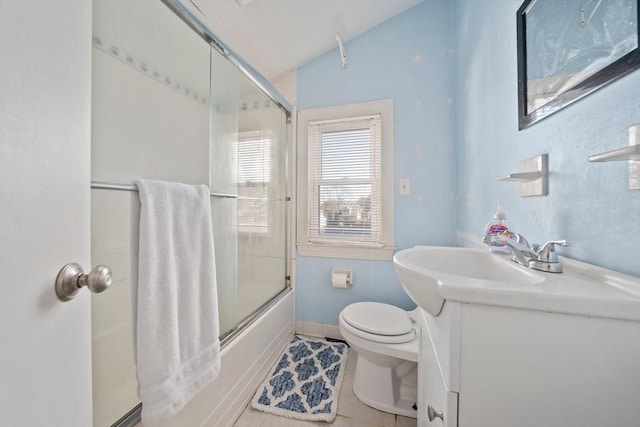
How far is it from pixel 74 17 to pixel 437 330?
1016 mm

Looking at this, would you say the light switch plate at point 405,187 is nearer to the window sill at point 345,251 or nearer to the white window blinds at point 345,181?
the white window blinds at point 345,181

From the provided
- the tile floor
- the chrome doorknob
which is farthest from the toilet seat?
the chrome doorknob

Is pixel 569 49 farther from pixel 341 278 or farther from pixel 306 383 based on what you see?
pixel 306 383

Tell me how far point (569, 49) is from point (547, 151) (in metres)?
0.28

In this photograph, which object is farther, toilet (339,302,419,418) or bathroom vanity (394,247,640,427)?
toilet (339,302,419,418)

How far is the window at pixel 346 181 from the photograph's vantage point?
176cm

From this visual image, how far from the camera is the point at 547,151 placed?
76 centimetres

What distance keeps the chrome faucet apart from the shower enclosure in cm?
115

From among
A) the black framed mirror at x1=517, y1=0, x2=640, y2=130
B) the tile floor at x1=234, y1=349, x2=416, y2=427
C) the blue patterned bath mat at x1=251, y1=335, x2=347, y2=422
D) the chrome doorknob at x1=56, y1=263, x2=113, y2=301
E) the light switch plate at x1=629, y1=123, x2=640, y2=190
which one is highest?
the black framed mirror at x1=517, y1=0, x2=640, y2=130

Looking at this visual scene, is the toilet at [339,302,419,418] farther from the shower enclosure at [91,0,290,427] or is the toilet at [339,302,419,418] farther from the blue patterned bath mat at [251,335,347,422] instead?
the shower enclosure at [91,0,290,427]

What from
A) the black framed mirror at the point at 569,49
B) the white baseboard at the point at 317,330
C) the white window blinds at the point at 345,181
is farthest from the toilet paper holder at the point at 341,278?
the black framed mirror at the point at 569,49

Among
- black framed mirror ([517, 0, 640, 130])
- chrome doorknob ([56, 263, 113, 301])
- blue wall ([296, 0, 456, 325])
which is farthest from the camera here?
blue wall ([296, 0, 456, 325])

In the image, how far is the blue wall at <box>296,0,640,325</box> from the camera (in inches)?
22.2

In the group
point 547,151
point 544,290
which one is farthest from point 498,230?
point 544,290
